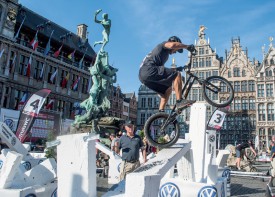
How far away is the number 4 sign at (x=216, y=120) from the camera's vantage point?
13435mm

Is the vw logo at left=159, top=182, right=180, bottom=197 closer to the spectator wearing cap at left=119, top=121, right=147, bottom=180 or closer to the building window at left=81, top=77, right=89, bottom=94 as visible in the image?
the spectator wearing cap at left=119, top=121, right=147, bottom=180

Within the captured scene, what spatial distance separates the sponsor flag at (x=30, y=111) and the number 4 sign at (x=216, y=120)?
28.2ft

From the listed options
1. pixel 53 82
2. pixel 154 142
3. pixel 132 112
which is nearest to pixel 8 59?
pixel 53 82

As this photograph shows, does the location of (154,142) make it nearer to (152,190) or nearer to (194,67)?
(152,190)

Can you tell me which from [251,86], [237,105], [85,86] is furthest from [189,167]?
[251,86]

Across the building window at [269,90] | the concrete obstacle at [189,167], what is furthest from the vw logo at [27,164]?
the building window at [269,90]

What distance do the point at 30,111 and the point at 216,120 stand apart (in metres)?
9.70

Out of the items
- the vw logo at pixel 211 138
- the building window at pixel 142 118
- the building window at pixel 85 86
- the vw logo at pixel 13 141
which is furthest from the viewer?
the building window at pixel 142 118

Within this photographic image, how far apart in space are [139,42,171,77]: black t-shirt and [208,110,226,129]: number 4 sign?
8932 millimetres

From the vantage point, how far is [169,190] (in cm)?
530

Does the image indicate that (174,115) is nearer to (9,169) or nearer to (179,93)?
(179,93)

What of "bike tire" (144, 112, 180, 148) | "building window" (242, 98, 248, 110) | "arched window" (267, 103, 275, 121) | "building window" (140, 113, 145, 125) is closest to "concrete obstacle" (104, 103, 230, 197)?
"bike tire" (144, 112, 180, 148)

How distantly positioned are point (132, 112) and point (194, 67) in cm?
2320

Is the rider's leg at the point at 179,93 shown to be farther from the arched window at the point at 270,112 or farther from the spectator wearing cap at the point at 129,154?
the arched window at the point at 270,112
